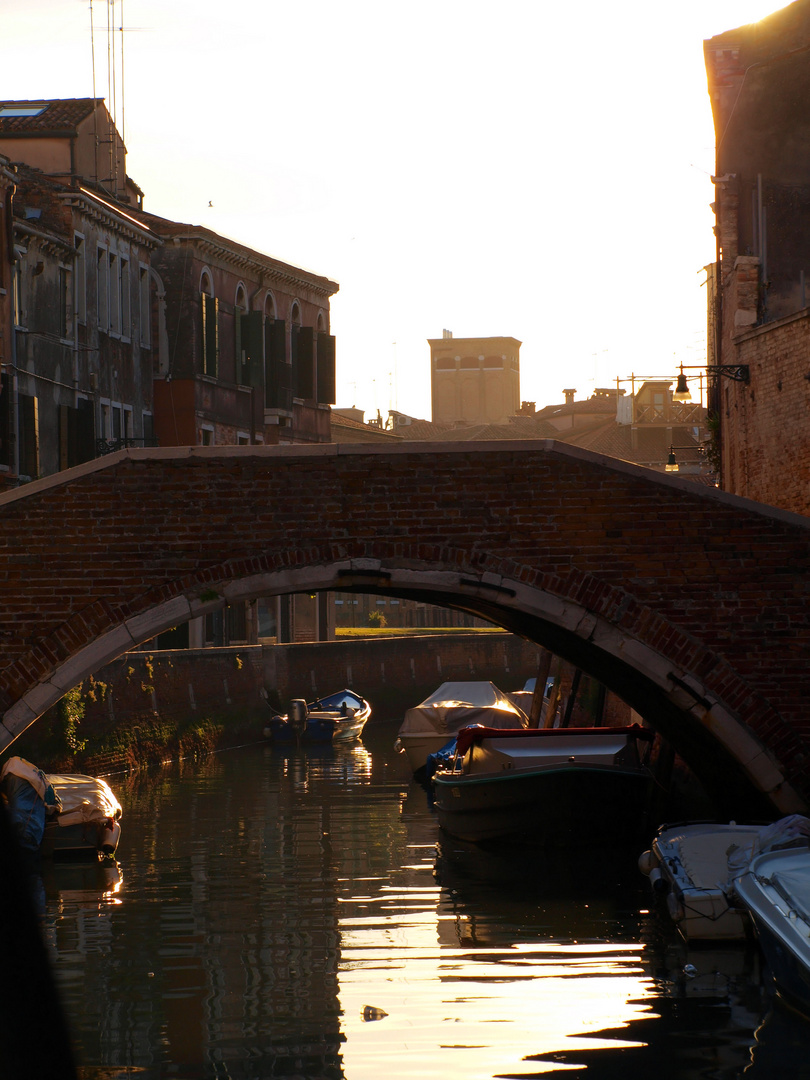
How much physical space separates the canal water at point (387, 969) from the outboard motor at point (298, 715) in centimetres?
941

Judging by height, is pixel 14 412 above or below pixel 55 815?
above

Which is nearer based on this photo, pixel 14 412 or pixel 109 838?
pixel 109 838

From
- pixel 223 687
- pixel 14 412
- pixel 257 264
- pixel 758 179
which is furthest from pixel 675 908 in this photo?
pixel 257 264

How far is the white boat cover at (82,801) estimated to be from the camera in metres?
14.2

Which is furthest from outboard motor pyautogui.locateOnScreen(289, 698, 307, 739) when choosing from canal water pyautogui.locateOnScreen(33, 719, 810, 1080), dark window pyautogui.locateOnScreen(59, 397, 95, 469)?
canal water pyautogui.locateOnScreen(33, 719, 810, 1080)

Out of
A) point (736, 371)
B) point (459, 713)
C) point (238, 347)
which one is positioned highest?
point (238, 347)

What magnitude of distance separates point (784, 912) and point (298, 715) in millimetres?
18262

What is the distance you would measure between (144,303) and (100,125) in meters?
2.82

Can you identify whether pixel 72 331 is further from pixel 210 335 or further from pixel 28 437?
pixel 210 335

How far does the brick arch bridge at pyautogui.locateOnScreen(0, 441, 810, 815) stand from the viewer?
33.6ft

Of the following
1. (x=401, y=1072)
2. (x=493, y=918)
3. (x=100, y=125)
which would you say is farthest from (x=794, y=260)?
(x=100, y=125)

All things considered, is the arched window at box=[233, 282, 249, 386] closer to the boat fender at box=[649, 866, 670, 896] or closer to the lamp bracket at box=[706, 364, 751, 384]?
the lamp bracket at box=[706, 364, 751, 384]

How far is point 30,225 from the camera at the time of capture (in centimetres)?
1953

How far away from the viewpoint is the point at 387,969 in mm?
9648
